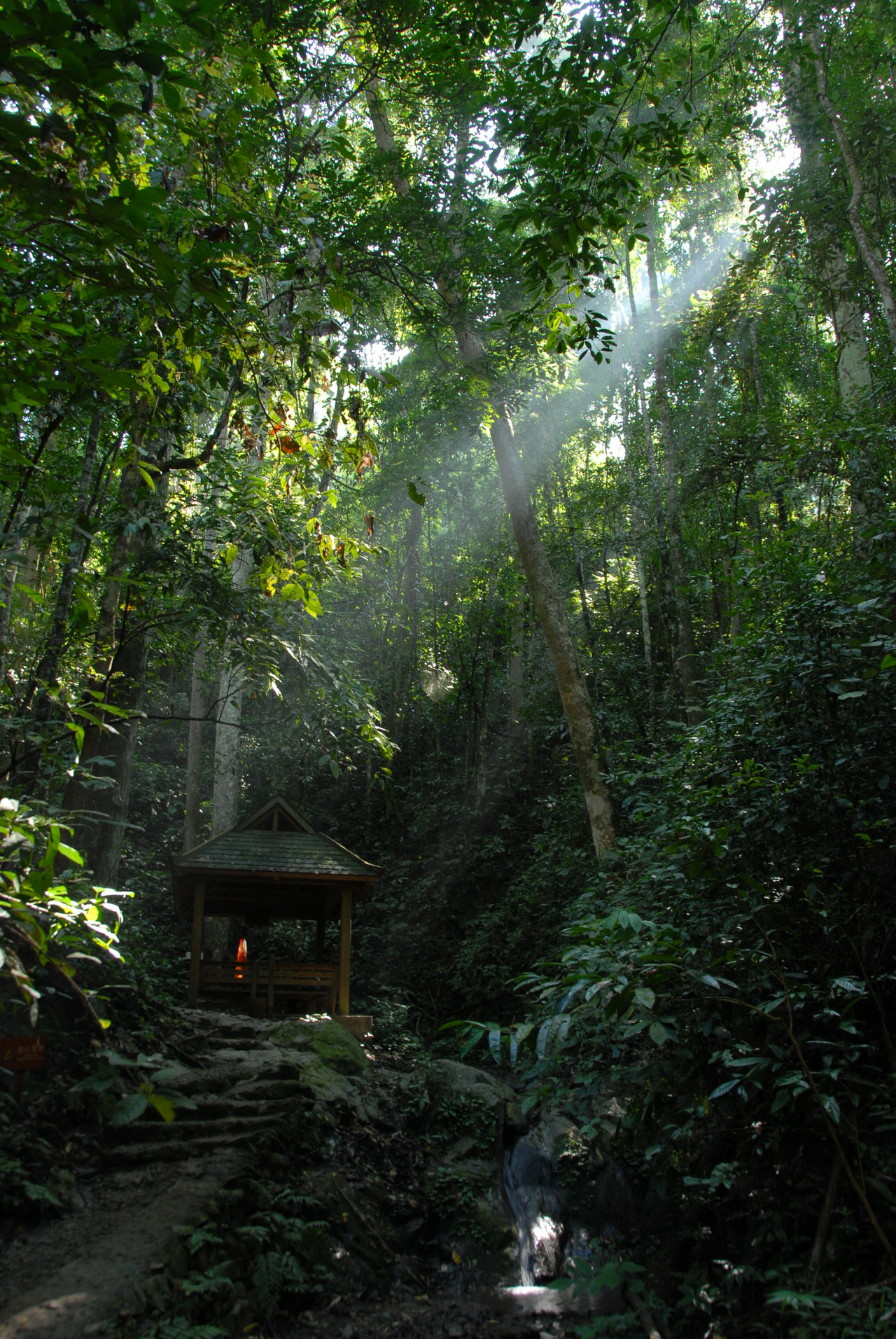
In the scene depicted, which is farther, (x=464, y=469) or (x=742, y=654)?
(x=464, y=469)

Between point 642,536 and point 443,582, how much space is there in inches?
290

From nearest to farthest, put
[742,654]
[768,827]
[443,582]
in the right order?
[768,827] → [742,654] → [443,582]

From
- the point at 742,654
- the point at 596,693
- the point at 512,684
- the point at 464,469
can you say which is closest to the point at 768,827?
the point at 742,654

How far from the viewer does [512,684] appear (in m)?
18.6

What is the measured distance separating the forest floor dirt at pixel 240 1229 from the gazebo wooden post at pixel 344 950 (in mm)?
2182

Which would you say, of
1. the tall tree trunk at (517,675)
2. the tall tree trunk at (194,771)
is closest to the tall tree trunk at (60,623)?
the tall tree trunk at (194,771)

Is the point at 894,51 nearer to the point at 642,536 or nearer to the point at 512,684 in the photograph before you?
the point at 642,536

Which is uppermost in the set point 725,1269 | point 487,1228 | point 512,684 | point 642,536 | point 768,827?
point 642,536

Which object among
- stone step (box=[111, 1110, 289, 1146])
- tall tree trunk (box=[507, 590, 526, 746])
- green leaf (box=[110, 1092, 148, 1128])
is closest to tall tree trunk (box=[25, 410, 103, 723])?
green leaf (box=[110, 1092, 148, 1128])

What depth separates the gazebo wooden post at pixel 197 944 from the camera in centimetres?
948

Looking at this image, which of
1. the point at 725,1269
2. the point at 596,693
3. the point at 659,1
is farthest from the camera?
the point at 596,693

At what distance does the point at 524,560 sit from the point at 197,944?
654 cm

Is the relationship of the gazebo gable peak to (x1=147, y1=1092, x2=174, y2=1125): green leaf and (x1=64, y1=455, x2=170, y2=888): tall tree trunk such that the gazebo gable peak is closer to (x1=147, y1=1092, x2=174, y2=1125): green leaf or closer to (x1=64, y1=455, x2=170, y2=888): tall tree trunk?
(x1=64, y1=455, x2=170, y2=888): tall tree trunk

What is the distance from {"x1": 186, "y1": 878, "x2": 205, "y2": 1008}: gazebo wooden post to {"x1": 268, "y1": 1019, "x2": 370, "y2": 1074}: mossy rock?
5.28 feet
